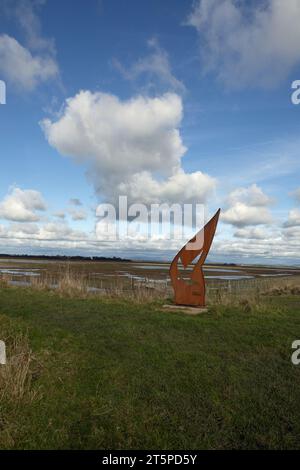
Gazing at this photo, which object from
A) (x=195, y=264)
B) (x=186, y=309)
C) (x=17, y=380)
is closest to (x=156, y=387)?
(x=17, y=380)

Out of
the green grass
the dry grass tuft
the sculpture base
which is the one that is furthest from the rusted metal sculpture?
the dry grass tuft

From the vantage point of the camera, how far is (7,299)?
45.4 feet

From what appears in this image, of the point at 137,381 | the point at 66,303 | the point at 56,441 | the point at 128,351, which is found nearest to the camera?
the point at 56,441

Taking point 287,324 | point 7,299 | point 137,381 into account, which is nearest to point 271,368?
point 137,381

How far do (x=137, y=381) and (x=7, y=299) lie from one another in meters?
9.63

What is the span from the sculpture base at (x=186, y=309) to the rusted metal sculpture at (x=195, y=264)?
11.8 inches

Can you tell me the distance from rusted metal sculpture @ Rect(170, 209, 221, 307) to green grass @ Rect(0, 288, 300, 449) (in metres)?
2.40

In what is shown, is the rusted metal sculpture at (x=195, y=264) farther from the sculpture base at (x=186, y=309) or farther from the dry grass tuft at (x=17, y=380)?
the dry grass tuft at (x=17, y=380)

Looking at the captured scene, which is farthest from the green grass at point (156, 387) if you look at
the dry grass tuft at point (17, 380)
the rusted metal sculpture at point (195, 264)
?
the rusted metal sculpture at point (195, 264)

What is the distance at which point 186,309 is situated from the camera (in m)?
11.9

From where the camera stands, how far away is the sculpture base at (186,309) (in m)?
11.6

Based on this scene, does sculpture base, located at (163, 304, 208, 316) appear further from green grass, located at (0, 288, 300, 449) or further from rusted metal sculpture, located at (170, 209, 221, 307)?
green grass, located at (0, 288, 300, 449)
